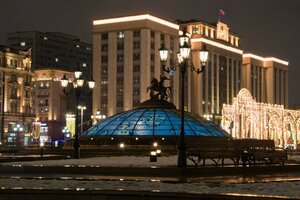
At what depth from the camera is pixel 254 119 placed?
101125mm

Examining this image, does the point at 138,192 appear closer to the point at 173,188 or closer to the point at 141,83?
the point at 173,188

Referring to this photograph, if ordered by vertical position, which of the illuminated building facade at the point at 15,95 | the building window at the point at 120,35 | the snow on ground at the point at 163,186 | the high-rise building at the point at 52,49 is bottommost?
the snow on ground at the point at 163,186

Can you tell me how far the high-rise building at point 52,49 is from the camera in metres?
173

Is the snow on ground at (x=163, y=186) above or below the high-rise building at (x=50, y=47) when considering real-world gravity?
below

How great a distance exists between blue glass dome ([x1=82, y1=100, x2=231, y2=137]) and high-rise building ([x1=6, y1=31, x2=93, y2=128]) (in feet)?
365

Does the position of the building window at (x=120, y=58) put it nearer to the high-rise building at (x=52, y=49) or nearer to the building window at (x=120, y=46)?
the building window at (x=120, y=46)

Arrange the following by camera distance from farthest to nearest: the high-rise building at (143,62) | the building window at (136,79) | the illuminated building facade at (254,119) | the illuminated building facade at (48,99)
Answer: the illuminated building facade at (48,99)
the high-rise building at (143,62)
the building window at (136,79)
the illuminated building facade at (254,119)

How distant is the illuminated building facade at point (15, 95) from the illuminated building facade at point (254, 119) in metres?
38.8

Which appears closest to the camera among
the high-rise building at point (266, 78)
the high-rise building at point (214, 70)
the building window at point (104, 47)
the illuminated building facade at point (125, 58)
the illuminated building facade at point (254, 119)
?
the illuminated building facade at point (254, 119)

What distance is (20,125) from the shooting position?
110812 millimetres

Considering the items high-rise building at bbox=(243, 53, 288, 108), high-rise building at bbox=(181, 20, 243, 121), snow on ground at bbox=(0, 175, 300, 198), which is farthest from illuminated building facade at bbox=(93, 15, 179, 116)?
snow on ground at bbox=(0, 175, 300, 198)

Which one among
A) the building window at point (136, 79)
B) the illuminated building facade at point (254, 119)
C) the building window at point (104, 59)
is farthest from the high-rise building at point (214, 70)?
the illuminated building facade at point (254, 119)

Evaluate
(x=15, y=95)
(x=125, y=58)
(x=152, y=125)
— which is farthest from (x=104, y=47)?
(x=152, y=125)

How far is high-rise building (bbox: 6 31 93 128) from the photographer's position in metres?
173
